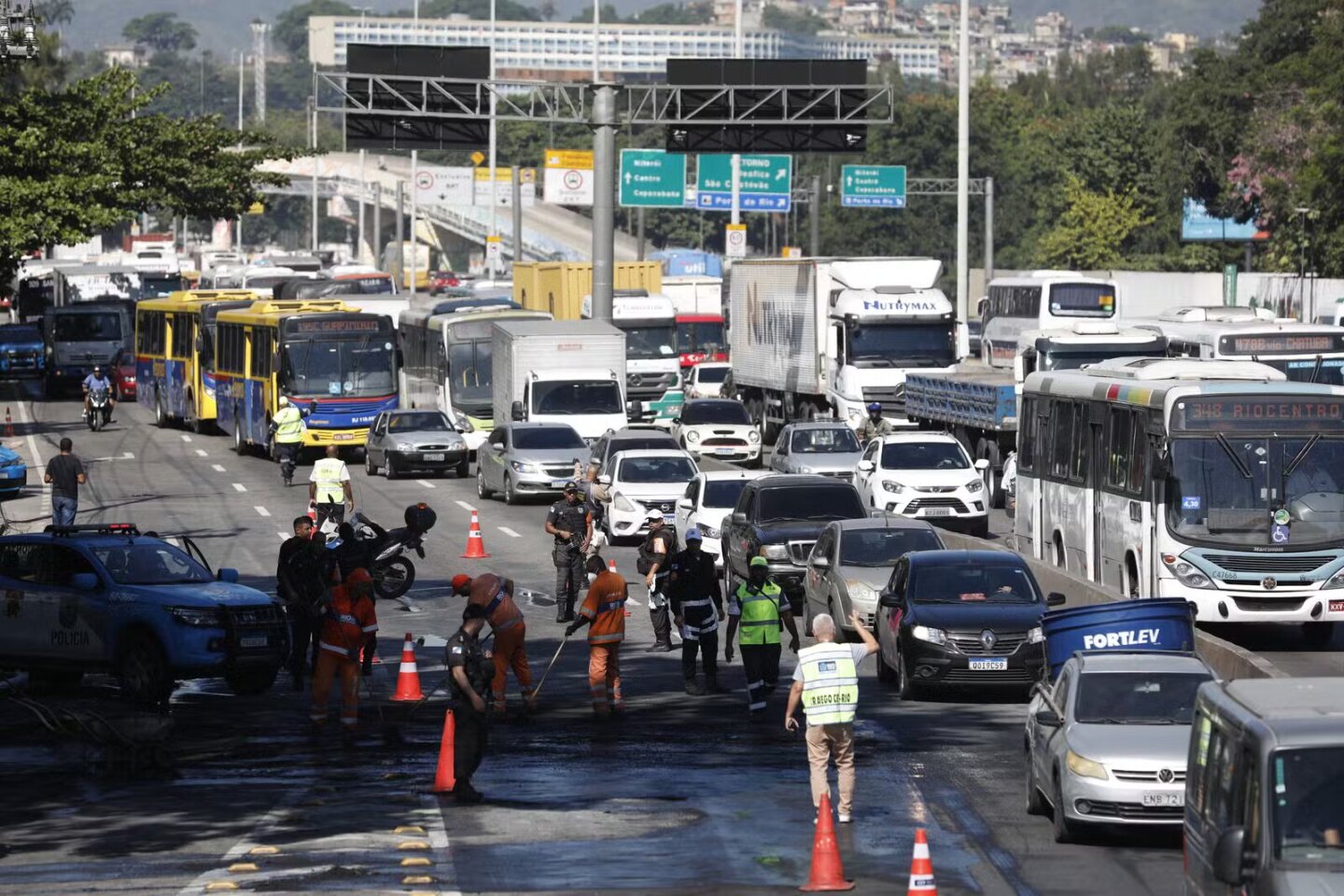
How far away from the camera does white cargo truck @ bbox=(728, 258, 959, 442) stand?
50844 millimetres

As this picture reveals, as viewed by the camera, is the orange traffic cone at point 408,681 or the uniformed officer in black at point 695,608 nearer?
the orange traffic cone at point 408,681

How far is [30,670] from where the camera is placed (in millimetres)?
22953

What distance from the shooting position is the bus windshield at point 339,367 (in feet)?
167

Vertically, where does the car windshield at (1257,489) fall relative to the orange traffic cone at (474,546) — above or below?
above

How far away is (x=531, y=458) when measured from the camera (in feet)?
141

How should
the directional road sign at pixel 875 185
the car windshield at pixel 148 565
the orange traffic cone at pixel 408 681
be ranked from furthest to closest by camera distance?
the directional road sign at pixel 875 185 < the car windshield at pixel 148 565 < the orange traffic cone at pixel 408 681

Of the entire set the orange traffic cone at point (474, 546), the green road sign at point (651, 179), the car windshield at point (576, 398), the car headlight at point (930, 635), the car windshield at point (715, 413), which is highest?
the green road sign at point (651, 179)

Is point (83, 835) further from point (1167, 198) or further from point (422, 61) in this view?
point (1167, 198)

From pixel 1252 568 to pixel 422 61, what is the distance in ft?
99.2

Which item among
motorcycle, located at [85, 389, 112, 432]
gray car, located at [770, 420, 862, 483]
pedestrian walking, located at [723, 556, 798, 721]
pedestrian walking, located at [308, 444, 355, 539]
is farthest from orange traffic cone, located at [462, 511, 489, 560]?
motorcycle, located at [85, 389, 112, 432]

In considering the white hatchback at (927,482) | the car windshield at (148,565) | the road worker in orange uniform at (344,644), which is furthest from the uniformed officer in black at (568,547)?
the white hatchback at (927,482)

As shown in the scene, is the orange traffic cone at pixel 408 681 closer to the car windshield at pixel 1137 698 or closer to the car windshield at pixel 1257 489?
the car windshield at pixel 1137 698

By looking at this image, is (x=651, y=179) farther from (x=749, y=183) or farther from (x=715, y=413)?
(x=715, y=413)

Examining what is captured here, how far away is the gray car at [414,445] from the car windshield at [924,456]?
1296 cm
